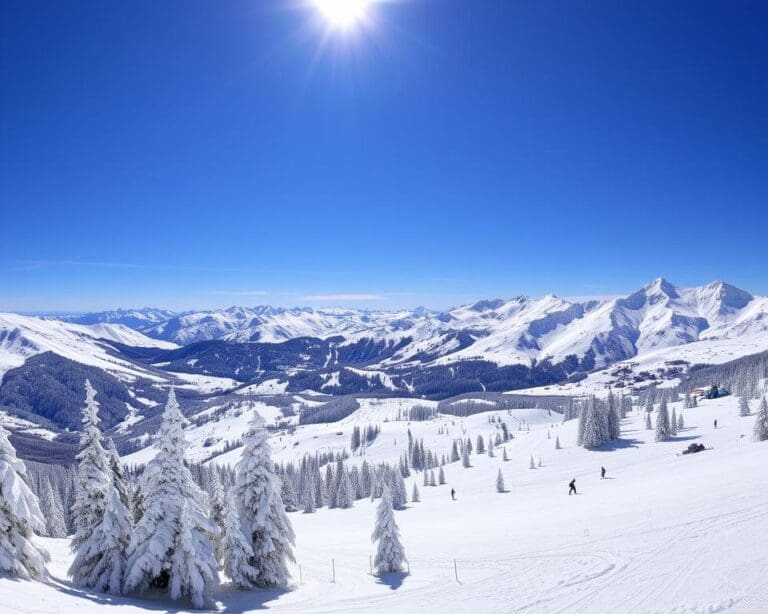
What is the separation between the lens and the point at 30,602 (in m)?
17.7

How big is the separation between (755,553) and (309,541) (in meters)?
35.8

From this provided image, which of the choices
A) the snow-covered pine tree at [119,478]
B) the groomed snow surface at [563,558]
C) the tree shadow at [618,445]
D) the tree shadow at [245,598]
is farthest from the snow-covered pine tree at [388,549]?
the tree shadow at [618,445]

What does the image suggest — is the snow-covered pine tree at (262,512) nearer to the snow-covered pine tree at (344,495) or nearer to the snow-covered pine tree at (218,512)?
the snow-covered pine tree at (218,512)

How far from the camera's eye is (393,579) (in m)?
26.8

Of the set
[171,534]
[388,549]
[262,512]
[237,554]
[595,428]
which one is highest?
[171,534]

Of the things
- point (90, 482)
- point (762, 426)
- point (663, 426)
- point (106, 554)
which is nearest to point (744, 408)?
point (663, 426)

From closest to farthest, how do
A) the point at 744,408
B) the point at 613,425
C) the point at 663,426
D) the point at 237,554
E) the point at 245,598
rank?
1. the point at 245,598
2. the point at 237,554
3. the point at 663,426
4. the point at 744,408
5. the point at 613,425

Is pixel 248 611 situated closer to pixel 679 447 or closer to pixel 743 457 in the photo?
pixel 743 457

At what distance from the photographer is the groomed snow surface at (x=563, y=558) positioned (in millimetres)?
19359

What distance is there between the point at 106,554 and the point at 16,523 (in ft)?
15.6

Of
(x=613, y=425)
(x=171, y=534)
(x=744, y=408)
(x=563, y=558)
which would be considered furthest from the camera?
(x=613, y=425)

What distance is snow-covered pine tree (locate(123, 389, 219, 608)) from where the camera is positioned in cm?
2212

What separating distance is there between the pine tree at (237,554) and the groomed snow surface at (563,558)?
0.80 m

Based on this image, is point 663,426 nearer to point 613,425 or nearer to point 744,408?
point 613,425
